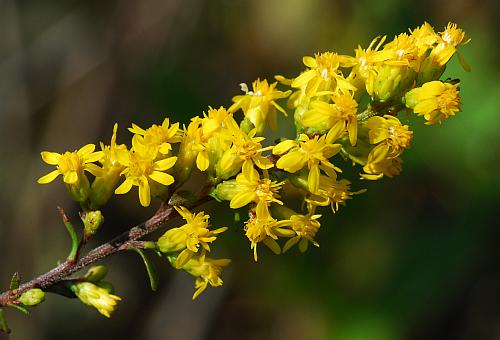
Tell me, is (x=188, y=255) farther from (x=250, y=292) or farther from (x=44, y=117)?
(x=44, y=117)

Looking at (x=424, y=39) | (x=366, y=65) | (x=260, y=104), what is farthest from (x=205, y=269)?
(x=424, y=39)

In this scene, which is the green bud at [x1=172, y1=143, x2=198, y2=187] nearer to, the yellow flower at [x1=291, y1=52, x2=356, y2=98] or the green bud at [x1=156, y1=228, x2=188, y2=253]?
the green bud at [x1=156, y1=228, x2=188, y2=253]

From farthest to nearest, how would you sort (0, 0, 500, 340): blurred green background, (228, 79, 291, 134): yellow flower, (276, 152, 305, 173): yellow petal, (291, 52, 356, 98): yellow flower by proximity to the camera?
(0, 0, 500, 340): blurred green background
(228, 79, 291, 134): yellow flower
(291, 52, 356, 98): yellow flower
(276, 152, 305, 173): yellow petal

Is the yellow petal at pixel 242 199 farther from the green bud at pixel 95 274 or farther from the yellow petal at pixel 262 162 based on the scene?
the green bud at pixel 95 274

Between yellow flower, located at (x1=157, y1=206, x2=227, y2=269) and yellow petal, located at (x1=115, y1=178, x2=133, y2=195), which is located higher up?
yellow petal, located at (x1=115, y1=178, x2=133, y2=195)

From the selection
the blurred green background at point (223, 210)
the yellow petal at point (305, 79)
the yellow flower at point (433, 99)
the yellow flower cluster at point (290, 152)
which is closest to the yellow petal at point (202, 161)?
the yellow flower cluster at point (290, 152)

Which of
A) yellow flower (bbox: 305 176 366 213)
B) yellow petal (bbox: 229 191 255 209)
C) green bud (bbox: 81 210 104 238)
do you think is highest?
yellow petal (bbox: 229 191 255 209)

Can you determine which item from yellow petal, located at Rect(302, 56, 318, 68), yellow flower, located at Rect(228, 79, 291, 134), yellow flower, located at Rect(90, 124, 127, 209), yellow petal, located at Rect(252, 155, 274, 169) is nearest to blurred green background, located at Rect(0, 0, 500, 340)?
yellow flower, located at Rect(228, 79, 291, 134)
